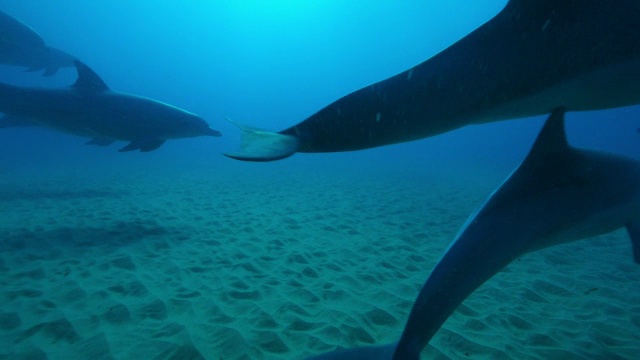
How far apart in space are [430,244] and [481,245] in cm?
495

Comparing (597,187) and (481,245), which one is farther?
(597,187)

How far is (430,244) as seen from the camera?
6.82m

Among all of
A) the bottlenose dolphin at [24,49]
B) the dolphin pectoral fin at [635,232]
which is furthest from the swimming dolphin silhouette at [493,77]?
the bottlenose dolphin at [24,49]

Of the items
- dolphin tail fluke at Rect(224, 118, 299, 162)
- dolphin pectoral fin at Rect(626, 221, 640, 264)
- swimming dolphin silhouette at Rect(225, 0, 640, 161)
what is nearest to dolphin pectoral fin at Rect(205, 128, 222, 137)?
dolphin tail fluke at Rect(224, 118, 299, 162)

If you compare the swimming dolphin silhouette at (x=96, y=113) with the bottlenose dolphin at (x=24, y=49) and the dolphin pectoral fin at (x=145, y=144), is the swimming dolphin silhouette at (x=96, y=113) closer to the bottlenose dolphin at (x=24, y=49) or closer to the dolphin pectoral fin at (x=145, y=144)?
the dolphin pectoral fin at (x=145, y=144)

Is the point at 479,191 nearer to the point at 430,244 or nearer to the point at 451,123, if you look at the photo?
the point at 430,244

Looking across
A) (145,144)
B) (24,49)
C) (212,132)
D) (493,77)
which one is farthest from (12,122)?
(493,77)

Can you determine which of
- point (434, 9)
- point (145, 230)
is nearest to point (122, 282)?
point (145, 230)

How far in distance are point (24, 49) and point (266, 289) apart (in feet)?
46.2

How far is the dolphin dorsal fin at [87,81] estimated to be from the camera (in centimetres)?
779

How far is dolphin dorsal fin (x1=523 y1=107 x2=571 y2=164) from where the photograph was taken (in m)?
2.36

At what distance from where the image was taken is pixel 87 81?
26.1ft

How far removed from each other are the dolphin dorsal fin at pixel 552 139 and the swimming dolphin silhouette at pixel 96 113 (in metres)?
8.15

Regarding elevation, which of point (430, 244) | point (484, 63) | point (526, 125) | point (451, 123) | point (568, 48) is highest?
point (526, 125)
